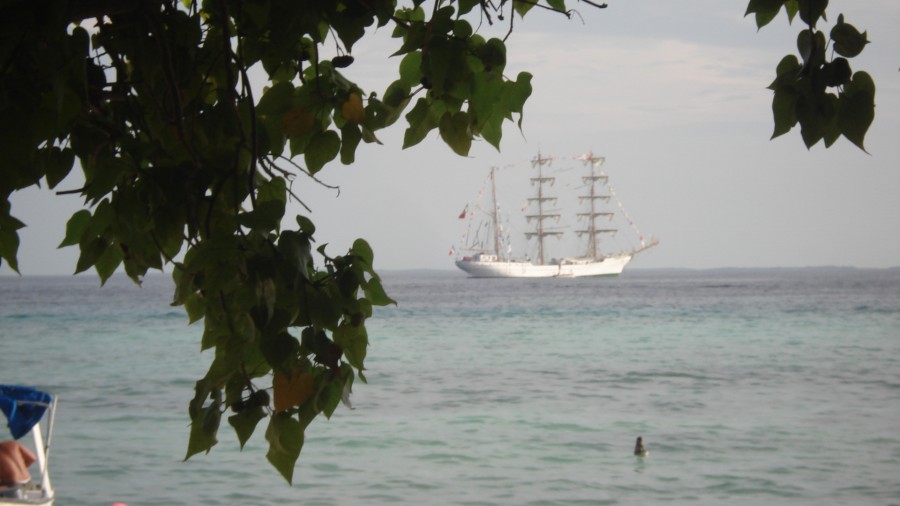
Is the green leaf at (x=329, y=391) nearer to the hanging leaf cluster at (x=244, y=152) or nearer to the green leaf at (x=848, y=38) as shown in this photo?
the hanging leaf cluster at (x=244, y=152)

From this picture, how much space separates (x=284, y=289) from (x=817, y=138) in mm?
573

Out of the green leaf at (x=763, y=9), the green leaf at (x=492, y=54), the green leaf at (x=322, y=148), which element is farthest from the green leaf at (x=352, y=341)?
the green leaf at (x=763, y=9)

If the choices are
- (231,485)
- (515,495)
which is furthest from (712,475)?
(231,485)

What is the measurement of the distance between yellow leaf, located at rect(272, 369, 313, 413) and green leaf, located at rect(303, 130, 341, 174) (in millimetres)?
293

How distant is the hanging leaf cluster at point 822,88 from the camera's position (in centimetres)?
102

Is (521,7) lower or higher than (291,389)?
higher

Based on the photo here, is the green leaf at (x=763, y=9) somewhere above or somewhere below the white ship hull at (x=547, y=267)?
above

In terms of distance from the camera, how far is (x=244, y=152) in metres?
1.31

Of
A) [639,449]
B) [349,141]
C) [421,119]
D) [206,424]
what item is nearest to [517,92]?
[421,119]

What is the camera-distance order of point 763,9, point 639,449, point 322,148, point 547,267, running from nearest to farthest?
point 763,9 → point 322,148 → point 639,449 → point 547,267

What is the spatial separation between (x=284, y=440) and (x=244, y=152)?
35 centimetres

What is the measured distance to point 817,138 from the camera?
1.05 metres

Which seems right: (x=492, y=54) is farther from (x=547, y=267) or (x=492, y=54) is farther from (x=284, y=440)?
(x=547, y=267)

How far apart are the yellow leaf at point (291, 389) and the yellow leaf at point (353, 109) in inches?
12.4
